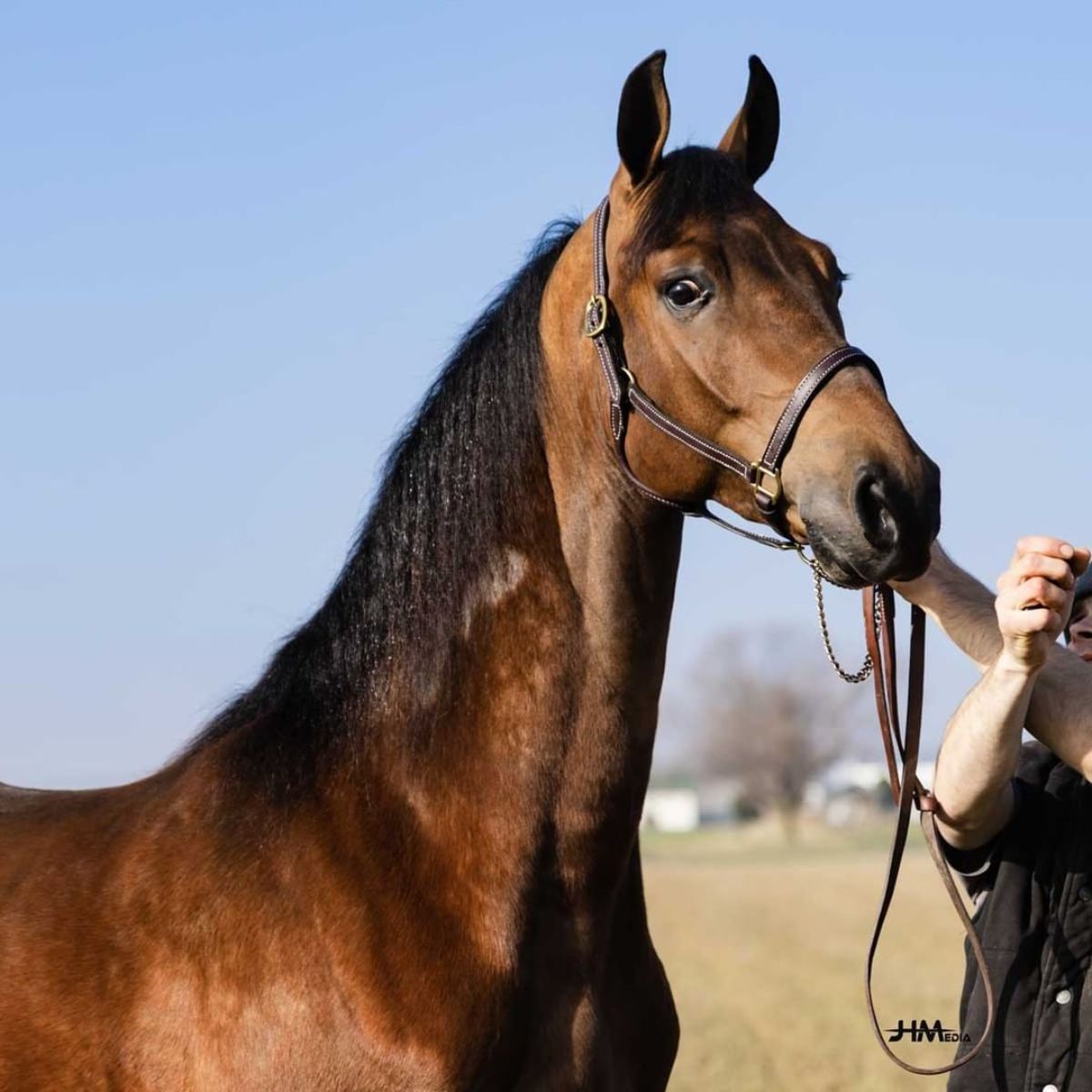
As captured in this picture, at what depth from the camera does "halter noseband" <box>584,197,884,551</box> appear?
12.6ft

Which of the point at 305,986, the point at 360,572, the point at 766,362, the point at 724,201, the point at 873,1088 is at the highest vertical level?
the point at 724,201

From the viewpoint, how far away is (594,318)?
419cm

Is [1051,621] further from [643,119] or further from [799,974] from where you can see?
[799,974]

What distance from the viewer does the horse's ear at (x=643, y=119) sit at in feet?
13.6

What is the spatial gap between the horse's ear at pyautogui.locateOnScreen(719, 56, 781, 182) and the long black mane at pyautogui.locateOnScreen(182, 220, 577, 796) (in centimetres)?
74

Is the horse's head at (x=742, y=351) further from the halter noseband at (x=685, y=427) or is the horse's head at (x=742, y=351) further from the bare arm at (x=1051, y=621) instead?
the bare arm at (x=1051, y=621)

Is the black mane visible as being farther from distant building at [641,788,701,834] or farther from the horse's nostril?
distant building at [641,788,701,834]

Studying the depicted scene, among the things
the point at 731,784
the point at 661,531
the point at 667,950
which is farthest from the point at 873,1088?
the point at 731,784

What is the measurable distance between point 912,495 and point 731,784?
13049 centimetres

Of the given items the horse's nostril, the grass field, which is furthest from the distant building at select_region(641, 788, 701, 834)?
the horse's nostril

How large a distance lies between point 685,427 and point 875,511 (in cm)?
57

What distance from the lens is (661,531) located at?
422 cm

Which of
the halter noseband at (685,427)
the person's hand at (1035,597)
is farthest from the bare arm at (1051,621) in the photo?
the halter noseband at (685,427)

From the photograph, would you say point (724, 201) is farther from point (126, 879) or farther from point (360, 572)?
point (126, 879)
